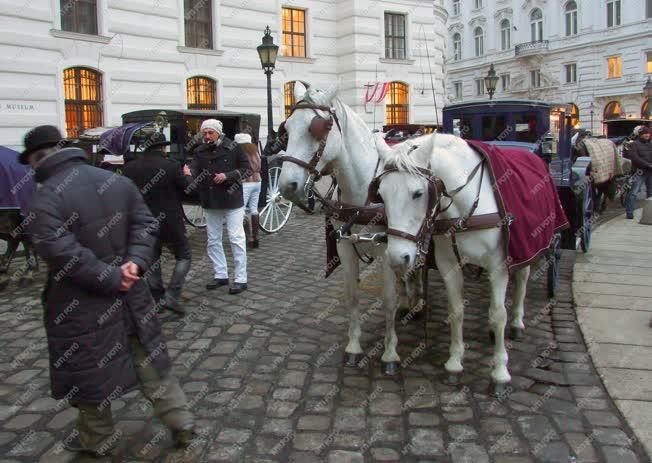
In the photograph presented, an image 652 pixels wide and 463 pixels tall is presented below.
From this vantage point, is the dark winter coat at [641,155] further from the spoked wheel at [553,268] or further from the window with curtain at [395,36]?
the window with curtain at [395,36]

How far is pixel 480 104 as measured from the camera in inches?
359

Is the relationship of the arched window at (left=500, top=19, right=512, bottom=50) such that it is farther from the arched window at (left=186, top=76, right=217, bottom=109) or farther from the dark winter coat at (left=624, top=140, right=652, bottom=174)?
the dark winter coat at (left=624, top=140, right=652, bottom=174)

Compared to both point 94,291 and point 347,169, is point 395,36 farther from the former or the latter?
point 94,291

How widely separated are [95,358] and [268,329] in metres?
2.64

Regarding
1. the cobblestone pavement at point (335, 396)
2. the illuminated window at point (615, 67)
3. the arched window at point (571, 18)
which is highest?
the arched window at point (571, 18)

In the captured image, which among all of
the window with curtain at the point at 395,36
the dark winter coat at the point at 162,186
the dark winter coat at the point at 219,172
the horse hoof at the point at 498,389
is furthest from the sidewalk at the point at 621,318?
the window with curtain at the point at 395,36

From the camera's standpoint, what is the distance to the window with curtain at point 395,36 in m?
25.0

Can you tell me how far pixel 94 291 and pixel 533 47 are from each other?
167 feet

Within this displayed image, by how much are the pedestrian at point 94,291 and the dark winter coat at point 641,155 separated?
12.8 m

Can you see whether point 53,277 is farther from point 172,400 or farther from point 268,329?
point 268,329

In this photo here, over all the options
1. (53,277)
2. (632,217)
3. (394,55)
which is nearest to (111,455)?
(53,277)

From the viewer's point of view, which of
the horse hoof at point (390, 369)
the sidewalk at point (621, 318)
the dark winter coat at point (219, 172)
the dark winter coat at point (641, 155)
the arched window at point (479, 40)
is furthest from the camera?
the arched window at point (479, 40)

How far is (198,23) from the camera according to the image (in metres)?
20.3

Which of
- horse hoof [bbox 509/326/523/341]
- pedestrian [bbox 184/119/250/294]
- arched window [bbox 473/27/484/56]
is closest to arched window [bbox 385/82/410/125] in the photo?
pedestrian [bbox 184/119/250/294]
